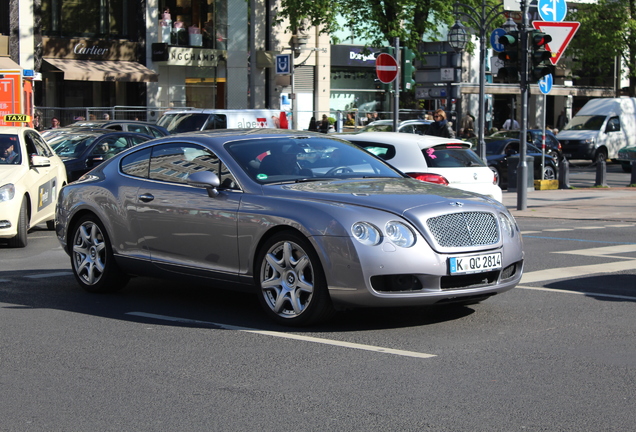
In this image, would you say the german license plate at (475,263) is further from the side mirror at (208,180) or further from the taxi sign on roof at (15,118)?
the taxi sign on roof at (15,118)

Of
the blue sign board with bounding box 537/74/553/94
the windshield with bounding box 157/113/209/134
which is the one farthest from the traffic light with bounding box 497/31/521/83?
the windshield with bounding box 157/113/209/134

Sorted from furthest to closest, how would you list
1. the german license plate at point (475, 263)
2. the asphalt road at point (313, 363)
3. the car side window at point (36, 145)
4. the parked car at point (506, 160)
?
the parked car at point (506, 160) < the car side window at point (36, 145) < the german license plate at point (475, 263) < the asphalt road at point (313, 363)

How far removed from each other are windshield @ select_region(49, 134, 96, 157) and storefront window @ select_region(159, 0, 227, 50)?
70.7 ft

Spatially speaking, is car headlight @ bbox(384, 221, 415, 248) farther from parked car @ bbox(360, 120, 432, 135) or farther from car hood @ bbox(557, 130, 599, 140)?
car hood @ bbox(557, 130, 599, 140)

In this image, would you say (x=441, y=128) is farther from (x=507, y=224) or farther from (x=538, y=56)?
(x=507, y=224)

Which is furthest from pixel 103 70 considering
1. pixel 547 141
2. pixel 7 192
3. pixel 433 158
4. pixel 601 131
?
pixel 7 192

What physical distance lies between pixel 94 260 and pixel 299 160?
2299 millimetres

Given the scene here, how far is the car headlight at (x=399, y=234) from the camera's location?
6941 mm

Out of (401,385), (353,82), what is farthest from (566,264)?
(353,82)

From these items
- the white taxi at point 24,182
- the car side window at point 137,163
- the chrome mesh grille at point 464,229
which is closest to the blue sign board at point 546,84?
the white taxi at point 24,182

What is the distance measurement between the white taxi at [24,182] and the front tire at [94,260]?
11.5ft

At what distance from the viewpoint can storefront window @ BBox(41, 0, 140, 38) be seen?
37500 millimetres

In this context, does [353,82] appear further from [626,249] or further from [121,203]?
[121,203]

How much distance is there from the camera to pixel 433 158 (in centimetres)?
1438
